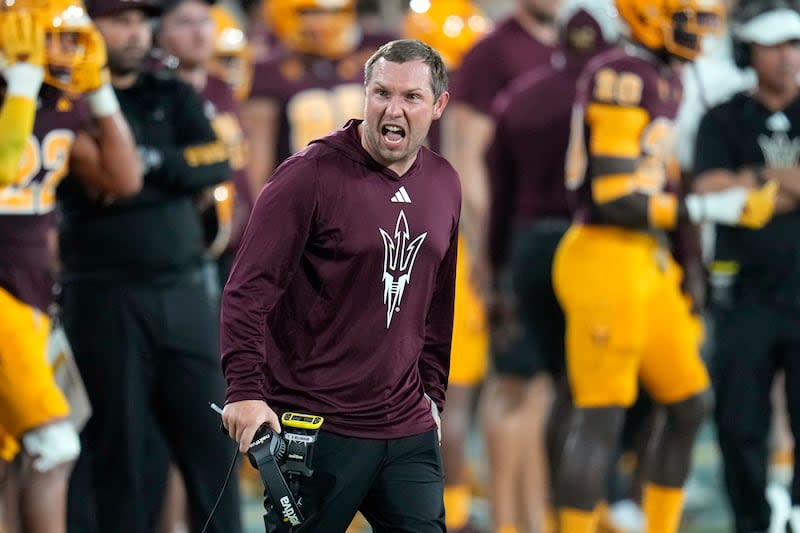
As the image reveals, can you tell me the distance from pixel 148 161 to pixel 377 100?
1758mm

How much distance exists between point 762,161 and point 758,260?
0.38 meters

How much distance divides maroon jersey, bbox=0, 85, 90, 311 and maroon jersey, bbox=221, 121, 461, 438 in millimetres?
1423

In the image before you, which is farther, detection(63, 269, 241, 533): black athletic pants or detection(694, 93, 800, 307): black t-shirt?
detection(694, 93, 800, 307): black t-shirt

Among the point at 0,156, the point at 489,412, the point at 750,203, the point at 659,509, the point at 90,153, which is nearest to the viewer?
the point at 0,156

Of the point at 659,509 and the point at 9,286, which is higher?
the point at 9,286

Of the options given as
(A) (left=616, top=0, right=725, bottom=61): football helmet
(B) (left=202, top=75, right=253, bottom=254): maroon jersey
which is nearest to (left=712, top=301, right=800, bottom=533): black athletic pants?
(A) (left=616, top=0, right=725, bottom=61): football helmet

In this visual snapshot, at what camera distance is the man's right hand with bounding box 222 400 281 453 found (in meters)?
4.24

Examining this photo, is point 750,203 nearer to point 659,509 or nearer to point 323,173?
point 659,509

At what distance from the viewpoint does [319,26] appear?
28.6 ft

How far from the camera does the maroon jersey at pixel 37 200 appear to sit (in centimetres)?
563

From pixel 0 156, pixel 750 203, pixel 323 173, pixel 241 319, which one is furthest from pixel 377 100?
pixel 750 203

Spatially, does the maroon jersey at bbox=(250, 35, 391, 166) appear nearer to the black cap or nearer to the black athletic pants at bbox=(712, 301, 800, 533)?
the black cap

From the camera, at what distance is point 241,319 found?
4.32 m

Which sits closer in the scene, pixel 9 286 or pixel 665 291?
pixel 9 286
